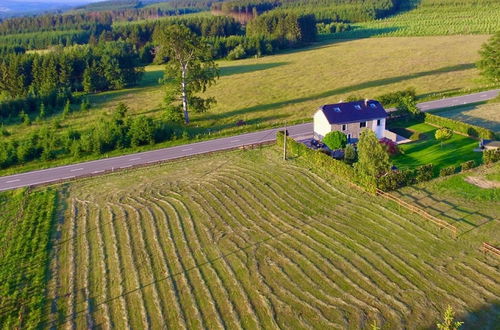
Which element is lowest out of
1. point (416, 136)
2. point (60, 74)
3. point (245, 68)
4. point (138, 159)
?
point (138, 159)

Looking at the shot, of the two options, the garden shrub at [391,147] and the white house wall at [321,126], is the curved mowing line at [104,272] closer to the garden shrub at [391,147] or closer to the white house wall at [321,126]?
the white house wall at [321,126]

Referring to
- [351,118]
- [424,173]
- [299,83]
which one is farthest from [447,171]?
[299,83]

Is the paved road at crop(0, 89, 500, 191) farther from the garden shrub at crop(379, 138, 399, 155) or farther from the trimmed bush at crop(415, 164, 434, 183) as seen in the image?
the trimmed bush at crop(415, 164, 434, 183)

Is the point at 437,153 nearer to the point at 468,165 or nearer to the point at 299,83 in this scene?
the point at 468,165

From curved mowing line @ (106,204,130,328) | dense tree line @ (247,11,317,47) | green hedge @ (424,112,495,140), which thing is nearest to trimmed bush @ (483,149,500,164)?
green hedge @ (424,112,495,140)

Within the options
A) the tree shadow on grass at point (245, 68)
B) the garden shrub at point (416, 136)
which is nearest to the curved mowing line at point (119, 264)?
the garden shrub at point (416, 136)

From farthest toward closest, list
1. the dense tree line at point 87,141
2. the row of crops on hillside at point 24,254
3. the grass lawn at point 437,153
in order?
1. the dense tree line at point 87,141
2. the grass lawn at point 437,153
3. the row of crops on hillside at point 24,254
